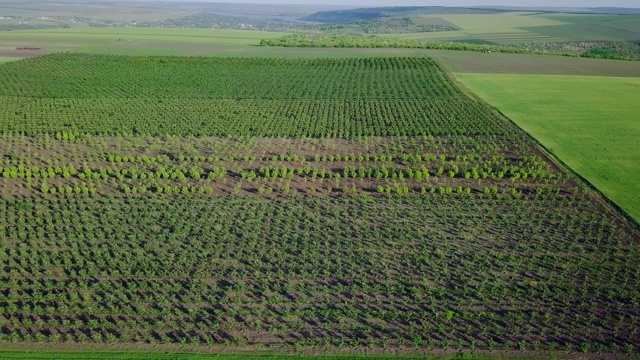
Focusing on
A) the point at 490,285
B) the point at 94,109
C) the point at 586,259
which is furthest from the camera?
the point at 94,109

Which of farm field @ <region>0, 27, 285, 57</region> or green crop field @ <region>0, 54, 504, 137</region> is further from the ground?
farm field @ <region>0, 27, 285, 57</region>

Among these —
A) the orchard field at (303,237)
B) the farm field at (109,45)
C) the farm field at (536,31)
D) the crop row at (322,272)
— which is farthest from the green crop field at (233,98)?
the farm field at (536,31)

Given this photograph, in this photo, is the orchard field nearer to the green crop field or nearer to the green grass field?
the green crop field

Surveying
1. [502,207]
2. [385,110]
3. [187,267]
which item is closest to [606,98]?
[385,110]

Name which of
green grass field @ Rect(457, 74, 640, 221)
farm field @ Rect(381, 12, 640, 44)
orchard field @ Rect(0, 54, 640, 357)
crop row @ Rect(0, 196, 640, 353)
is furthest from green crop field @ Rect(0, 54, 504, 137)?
→ farm field @ Rect(381, 12, 640, 44)

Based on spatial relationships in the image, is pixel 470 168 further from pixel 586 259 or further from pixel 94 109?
pixel 94 109

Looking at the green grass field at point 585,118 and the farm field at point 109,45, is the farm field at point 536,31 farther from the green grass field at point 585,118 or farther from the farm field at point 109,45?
the green grass field at point 585,118

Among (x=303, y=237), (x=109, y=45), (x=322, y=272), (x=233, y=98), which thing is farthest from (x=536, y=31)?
(x=322, y=272)
